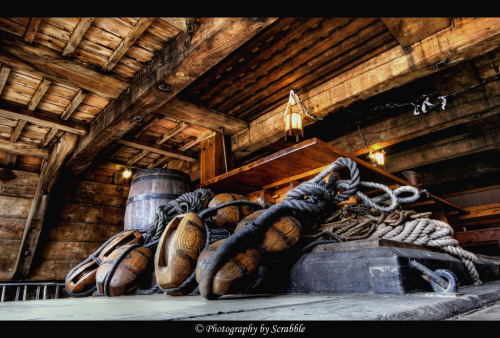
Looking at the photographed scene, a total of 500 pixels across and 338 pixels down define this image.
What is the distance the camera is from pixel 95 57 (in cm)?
351

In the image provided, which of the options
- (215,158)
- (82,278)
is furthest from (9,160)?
(82,278)

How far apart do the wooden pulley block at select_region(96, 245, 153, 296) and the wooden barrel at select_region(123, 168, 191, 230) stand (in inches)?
48.6

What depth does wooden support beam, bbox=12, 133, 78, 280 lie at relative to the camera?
535cm

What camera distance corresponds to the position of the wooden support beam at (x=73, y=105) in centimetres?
426

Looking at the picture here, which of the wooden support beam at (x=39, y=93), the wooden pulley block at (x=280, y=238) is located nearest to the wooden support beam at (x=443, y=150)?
the wooden pulley block at (x=280, y=238)

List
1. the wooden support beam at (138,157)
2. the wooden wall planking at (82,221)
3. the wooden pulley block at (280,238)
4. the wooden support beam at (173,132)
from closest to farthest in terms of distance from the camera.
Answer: the wooden pulley block at (280,238) < the wooden support beam at (173,132) < the wooden wall planking at (82,221) < the wooden support beam at (138,157)

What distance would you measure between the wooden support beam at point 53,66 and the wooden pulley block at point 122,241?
2151 millimetres

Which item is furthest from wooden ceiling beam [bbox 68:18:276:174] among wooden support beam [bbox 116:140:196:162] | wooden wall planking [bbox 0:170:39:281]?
wooden wall planking [bbox 0:170:39:281]

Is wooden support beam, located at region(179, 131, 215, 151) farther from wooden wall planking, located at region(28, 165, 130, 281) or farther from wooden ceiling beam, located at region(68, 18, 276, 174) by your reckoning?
wooden wall planking, located at region(28, 165, 130, 281)

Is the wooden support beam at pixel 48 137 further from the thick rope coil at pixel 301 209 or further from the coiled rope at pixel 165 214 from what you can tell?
the thick rope coil at pixel 301 209

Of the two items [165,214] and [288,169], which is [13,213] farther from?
[288,169]

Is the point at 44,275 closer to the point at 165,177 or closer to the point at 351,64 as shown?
the point at 165,177
